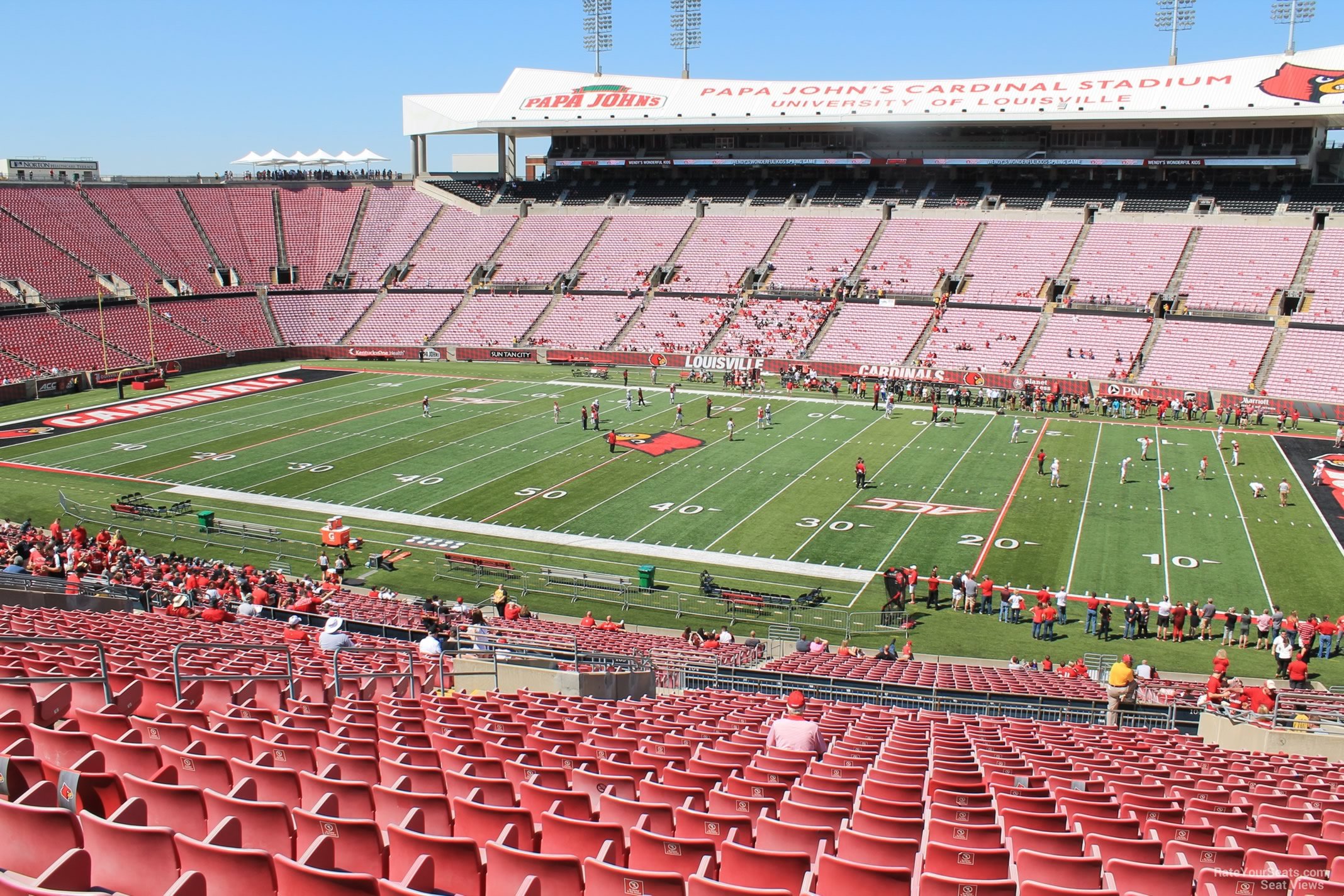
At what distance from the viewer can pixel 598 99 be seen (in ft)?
264

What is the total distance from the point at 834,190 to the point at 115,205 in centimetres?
4936

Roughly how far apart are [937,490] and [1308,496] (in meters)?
11.9

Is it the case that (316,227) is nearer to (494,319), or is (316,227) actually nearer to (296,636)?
(494,319)

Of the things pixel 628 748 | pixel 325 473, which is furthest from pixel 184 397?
pixel 628 748

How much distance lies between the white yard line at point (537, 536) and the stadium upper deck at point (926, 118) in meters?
49.0

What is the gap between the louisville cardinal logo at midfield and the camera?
4231 cm

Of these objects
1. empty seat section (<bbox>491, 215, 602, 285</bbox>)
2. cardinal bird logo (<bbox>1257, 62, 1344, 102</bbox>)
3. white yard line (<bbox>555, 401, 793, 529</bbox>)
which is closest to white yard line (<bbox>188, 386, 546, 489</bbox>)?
white yard line (<bbox>555, 401, 793, 529</bbox>)

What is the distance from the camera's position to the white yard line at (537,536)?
29.3 meters

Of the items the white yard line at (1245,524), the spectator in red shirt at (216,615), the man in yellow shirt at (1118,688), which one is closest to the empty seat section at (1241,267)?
the white yard line at (1245,524)

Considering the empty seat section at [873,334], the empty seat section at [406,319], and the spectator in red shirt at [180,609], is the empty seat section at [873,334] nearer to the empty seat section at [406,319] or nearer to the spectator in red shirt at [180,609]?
the empty seat section at [406,319]

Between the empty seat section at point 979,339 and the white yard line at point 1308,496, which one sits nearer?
the white yard line at point 1308,496

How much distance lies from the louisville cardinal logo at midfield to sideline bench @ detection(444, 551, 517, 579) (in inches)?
529

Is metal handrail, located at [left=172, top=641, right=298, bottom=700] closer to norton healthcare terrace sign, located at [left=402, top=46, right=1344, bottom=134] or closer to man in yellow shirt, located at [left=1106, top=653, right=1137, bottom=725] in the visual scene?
man in yellow shirt, located at [left=1106, top=653, right=1137, bottom=725]

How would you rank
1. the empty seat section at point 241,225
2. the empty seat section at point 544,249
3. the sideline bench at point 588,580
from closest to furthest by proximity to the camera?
the sideline bench at point 588,580
the empty seat section at point 544,249
the empty seat section at point 241,225
